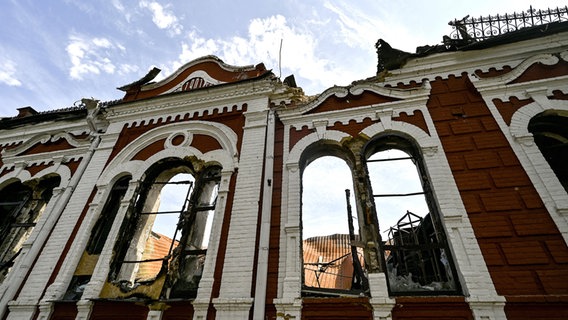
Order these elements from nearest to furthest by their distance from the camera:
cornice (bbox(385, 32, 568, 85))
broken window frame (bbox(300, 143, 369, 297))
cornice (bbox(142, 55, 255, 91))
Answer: broken window frame (bbox(300, 143, 369, 297)) → cornice (bbox(385, 32, 568, 85)) → cornice (bbox(142, 55, 255, 91))

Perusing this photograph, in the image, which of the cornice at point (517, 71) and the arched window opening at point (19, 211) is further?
the arched window opening at point (19, 211)

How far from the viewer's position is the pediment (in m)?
7.98

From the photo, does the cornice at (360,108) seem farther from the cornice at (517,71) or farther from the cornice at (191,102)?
the cornice at (191,102)

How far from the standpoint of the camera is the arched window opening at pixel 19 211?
6.45 meters

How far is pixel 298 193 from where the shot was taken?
534 cm

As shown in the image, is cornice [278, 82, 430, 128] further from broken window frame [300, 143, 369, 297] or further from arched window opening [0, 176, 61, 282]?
arched window opening [0, 176, 61, 282]

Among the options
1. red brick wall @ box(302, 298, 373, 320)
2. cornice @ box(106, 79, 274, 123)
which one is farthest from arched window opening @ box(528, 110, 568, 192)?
cornice @ box(106, 79, 274, 123)

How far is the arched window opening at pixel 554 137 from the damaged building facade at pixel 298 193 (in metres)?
0.03

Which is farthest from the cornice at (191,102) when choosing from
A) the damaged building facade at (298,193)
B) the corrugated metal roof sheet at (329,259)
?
the corrugated metal roof sheet at (329,259)

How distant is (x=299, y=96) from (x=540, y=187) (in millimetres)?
4826

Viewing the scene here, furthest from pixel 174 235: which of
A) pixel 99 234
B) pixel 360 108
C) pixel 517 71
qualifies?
pixel 517 71

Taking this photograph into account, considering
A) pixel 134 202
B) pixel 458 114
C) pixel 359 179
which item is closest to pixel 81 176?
pixel 134 202

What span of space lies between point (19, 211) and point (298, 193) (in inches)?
264

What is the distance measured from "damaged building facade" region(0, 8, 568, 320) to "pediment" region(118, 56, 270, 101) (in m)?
0.08
